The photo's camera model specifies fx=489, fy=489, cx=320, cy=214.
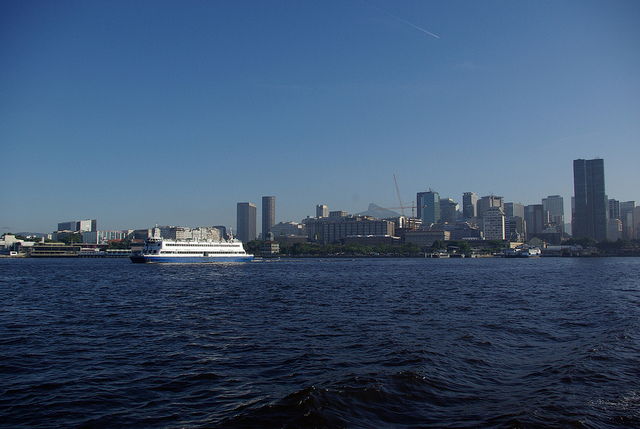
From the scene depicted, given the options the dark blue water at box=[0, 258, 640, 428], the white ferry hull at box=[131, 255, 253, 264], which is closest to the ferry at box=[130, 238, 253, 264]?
the white ferry hull at box=[131, 255, 253, 264]

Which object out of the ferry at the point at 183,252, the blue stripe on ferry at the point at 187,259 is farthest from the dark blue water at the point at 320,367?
the ferry at the point at 183,252

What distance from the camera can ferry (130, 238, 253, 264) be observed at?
11500 cm

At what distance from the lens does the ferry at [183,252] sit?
115 m

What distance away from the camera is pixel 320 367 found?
1725cm

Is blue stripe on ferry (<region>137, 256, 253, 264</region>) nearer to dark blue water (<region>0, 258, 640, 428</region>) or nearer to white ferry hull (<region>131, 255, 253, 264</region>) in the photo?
white ferry hull (<region>131, 255, 253, 264</region>)

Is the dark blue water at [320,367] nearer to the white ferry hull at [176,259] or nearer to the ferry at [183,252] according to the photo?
the white ferry hull at [176,259]

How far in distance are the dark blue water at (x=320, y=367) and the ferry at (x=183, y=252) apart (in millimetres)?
83426

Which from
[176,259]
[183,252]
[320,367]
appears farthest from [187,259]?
[320,367]

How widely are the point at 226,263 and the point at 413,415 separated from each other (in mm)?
119089

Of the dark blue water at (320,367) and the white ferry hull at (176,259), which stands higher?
the dark blue water at (320,367)

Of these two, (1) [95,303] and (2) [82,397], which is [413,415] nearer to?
(2) [82,397]

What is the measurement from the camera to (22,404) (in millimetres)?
13570

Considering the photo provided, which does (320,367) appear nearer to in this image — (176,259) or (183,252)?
(176,259)

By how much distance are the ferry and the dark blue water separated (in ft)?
274
